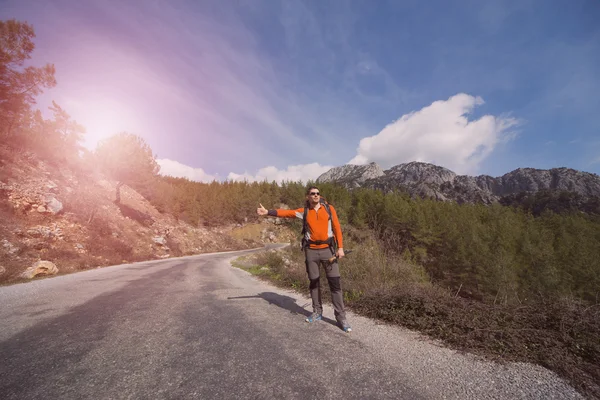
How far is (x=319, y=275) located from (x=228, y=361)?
2.25m

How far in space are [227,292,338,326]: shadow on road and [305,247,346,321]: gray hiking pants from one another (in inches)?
15.2

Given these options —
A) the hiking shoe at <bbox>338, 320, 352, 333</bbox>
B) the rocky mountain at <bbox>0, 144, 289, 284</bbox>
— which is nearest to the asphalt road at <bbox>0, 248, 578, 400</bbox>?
the hiking shoe at <bbox>338, 320, 352, 333</bbox>

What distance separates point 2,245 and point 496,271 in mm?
47225

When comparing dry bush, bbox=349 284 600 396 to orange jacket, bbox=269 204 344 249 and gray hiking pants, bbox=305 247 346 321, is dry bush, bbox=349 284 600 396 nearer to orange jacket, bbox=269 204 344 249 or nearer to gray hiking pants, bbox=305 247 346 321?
gray hiking pants, bbox=305 247 346 321

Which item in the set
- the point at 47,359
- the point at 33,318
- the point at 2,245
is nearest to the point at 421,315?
the point at 47,359

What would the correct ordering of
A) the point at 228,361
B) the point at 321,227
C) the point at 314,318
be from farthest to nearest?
the point at 321,227
the point at 314,318
the point at 228,361

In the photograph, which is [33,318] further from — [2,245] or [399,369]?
[2,245]

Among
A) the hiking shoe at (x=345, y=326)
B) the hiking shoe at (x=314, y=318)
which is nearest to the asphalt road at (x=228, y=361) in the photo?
the hiking shoe at (x=345, y=326)

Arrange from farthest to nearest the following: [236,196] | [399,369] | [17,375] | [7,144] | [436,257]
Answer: [236,196], [436,257], [7,144], [399,369], [17,375]

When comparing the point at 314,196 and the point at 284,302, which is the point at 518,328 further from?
the point at 284,302

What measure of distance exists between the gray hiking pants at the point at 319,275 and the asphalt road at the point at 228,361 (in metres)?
0.42

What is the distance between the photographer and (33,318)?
15.0ft

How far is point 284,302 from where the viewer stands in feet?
20.0

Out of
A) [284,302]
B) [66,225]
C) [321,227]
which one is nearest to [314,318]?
[284,302]
